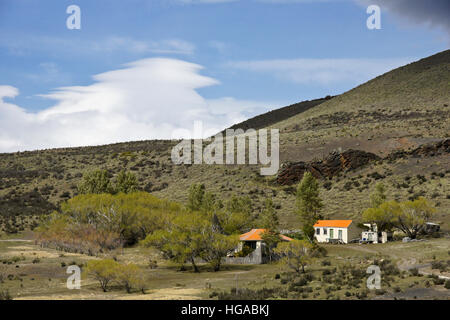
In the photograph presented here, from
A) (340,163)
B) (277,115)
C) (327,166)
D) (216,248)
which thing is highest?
(277,115)

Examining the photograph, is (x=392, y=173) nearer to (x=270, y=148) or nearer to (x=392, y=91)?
(x=270, y=148)

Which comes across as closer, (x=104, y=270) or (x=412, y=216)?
(x=104, y=270)

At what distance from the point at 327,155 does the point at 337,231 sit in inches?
1409

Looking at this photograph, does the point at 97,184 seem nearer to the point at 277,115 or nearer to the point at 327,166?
the point at 327,166

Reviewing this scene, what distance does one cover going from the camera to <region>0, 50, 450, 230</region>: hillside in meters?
78.7

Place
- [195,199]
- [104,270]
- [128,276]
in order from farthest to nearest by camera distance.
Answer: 1. [195,199]
2. [104,270]
3. [128,276]

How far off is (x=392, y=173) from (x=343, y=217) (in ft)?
57.1

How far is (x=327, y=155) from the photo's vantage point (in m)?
95.0

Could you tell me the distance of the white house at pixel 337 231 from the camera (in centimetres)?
5988

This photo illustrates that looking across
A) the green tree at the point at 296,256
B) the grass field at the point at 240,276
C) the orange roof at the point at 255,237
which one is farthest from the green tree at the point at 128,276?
the orange roof at the point at 255,237

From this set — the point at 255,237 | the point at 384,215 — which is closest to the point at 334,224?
the point at 384,215

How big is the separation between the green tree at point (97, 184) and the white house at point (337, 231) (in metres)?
32.1

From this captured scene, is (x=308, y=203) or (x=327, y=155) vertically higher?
(x=327, y=155)

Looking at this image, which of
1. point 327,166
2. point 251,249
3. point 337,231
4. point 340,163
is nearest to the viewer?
point 251,249
